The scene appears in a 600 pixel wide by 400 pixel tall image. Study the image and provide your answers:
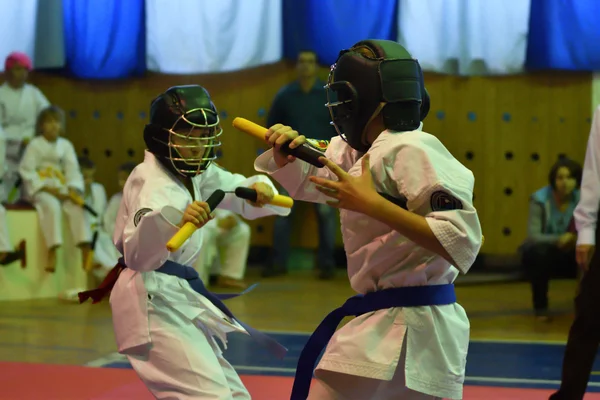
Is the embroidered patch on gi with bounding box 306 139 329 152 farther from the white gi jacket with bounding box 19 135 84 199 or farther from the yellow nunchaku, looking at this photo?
the white gi jacket with bounding box 19 135 84 199

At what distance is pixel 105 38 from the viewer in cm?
994

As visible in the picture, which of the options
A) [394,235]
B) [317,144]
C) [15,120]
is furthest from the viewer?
[15,120]

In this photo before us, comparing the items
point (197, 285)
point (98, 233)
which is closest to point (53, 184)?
point (98, 233)

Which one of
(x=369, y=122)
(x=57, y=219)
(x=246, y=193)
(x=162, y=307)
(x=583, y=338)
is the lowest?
(x=57, y=219)

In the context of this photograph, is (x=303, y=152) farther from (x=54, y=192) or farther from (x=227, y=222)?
(x=54, y=192)

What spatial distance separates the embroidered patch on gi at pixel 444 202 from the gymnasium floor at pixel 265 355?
2.43 meters

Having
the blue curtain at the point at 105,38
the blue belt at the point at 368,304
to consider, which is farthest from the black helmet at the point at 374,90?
the blue curtain at the point at 105,38

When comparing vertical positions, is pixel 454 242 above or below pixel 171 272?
above

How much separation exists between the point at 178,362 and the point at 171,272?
14.9 inches

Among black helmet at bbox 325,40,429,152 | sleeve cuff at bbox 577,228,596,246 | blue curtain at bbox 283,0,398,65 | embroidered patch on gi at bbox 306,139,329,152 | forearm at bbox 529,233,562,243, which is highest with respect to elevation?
blue curtain at bbox 283,0,398,65

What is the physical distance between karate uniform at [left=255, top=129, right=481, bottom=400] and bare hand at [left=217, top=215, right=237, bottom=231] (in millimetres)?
5939

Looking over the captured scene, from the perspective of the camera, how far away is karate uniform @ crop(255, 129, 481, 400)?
7.29 ft

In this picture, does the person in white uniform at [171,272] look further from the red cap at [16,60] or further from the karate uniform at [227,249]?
the red cap at [16,60]

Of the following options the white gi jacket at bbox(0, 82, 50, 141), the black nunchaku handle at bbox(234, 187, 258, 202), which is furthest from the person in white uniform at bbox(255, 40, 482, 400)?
the white gi jacket at bbox(0, 82, 50, 141)
